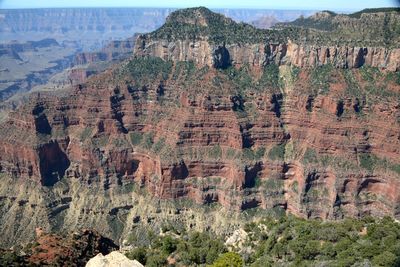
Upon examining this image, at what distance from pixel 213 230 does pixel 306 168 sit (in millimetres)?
21641

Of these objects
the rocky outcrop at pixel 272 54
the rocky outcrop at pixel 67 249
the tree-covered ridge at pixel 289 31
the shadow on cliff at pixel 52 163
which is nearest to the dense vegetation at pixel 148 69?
the rocky outcrop at pixel 272 54

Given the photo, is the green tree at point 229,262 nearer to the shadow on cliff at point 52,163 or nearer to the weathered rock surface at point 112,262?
the weathered rock surface at point 112,262

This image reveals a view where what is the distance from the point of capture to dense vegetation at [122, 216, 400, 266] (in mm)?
37875

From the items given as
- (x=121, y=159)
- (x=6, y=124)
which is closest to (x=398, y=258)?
(x=121, y=159)

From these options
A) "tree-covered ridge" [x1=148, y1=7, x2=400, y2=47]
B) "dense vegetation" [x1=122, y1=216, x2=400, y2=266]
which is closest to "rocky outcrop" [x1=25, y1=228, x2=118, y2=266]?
"dense vegetation" [x1=122, y1=216, x2=400, y2=266]

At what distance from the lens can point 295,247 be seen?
43000 mm

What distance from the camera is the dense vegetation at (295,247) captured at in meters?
37.9

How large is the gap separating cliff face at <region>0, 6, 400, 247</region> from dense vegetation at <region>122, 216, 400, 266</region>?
33.7 m

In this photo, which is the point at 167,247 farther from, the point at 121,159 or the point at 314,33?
the point at 314,33

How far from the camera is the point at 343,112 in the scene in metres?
90.9

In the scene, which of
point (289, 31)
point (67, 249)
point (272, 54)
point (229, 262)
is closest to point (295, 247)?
point (229, 262)

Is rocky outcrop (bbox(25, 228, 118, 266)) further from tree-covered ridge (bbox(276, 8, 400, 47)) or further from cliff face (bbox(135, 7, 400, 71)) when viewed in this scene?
tree-covered ridge (bbox(276, 8, 400, 47))

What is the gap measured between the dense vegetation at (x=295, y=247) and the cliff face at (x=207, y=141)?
111 ft

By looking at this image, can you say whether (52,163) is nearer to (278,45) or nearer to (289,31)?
(278,45)
